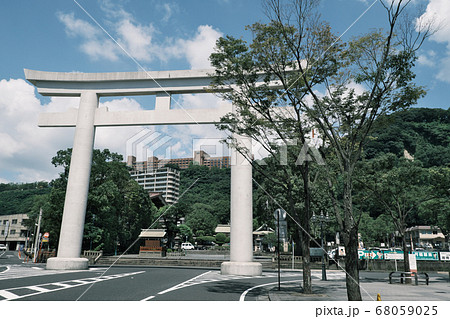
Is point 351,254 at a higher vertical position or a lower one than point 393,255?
higher

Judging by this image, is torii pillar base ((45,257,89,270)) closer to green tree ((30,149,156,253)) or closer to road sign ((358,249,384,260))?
green tree ((30,149,156,253))

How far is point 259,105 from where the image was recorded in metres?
11.8

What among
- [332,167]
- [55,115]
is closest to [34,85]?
[55,115]

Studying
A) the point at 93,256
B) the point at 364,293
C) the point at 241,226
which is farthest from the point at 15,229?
the point at 364,293

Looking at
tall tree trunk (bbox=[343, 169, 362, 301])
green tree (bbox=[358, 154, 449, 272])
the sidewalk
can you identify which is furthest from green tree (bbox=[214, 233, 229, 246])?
tall tree trunk (bbox=[343, 169, 362, 301])

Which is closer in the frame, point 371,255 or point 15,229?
point 371,255

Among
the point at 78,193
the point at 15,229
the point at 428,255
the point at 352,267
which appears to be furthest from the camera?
the point at 15,229

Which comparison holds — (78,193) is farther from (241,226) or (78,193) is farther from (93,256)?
(93,256)

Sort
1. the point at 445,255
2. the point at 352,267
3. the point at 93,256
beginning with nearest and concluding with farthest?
the point at 352,267
the point at 445,255
the point at 93,256

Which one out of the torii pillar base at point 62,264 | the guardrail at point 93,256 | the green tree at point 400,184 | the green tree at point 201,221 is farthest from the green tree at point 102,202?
the green tree at point 201,221

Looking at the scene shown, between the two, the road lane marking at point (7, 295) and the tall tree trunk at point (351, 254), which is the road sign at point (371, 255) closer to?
the tall tree trunk at point (351, 254)

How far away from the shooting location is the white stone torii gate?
1764 cm

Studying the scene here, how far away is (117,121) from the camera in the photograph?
64.0ft

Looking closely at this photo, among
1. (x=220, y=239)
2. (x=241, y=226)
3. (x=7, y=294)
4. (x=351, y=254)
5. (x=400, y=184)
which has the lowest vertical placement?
(x=7, y=294)
